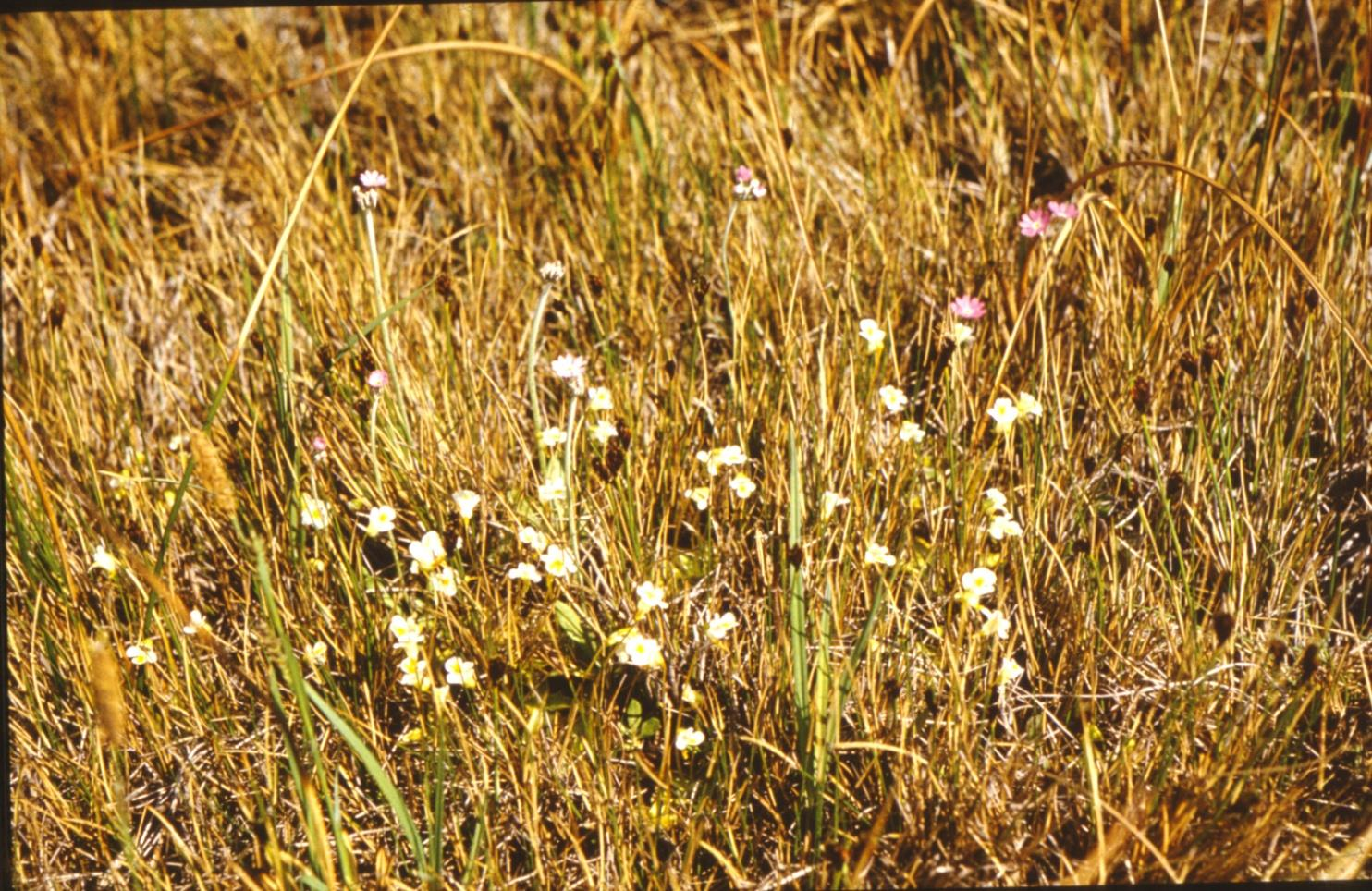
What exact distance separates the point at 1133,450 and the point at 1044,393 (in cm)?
16

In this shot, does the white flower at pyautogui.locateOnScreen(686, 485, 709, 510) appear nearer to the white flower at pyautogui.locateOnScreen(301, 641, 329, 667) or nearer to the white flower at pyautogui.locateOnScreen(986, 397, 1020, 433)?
the white flower at pyautogui.locateOnScreen(986, 397, 1020, 433)

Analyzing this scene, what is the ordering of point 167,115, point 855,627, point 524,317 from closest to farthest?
point 855,627
point 524,317
point 167,115

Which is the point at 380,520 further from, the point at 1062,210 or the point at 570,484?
the point at 1062,210

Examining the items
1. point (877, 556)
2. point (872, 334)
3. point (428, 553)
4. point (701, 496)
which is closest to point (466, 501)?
point (428, 553)

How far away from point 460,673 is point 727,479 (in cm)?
48

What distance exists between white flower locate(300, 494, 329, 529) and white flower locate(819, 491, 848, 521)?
0.69 metres

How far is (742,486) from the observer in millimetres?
1449

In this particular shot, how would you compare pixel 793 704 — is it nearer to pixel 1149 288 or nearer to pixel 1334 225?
pixel 1149 288

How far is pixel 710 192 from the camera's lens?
204cm

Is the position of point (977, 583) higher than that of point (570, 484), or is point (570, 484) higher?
point (570, 484)

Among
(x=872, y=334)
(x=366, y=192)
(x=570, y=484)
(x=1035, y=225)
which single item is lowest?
(x=570, y=484)

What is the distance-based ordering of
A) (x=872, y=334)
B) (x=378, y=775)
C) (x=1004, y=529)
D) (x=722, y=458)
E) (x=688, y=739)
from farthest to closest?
(x=872, y=334) < (x=722, y=458) < (x=1004, y=529) < (x=688, y=739) < (x=378, y=775)

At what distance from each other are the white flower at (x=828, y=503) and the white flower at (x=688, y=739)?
34cm

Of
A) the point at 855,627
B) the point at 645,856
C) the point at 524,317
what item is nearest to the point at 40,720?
the point at 645,856
